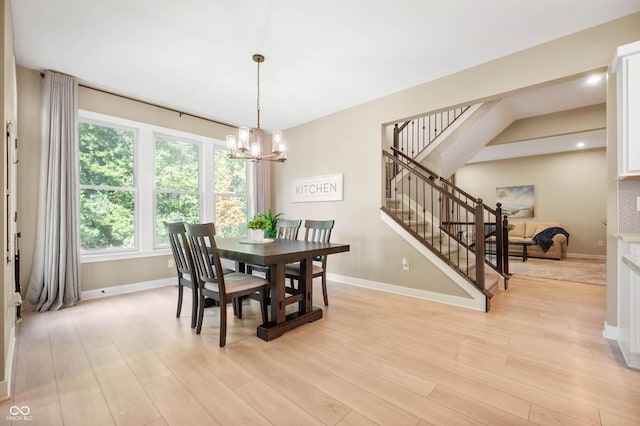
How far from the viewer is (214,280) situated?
7.62 feet

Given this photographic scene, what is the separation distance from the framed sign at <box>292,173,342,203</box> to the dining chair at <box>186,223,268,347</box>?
2.28m

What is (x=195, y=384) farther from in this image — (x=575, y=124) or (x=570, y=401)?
(x=575, y=124)

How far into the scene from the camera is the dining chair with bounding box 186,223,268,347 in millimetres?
2219

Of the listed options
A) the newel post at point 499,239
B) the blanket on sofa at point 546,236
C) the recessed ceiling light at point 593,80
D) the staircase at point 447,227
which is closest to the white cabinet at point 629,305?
the staircase at point 447,227

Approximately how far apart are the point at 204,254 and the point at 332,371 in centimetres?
134

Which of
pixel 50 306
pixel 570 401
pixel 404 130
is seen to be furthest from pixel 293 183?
pixel 570 401

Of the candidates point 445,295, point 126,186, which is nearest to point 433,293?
point 445,295

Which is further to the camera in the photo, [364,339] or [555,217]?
Answer: [555,217]

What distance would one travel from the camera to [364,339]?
236 cm

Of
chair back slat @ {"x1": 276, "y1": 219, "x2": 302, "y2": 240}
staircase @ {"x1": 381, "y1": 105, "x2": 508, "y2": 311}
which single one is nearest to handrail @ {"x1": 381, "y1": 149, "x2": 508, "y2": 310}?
staircase @ {"x1": 381, "y1": 105, "x2": 508, "y2": 311}

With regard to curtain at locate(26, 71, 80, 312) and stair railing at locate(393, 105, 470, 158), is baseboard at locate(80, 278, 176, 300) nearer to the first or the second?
curtain at locate(26, 71, 80, 312)

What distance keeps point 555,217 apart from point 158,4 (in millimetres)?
9003

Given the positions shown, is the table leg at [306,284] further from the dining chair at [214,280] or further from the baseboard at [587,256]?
the baseboard at [587,256]

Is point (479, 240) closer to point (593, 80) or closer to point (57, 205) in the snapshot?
point (593, 80)
